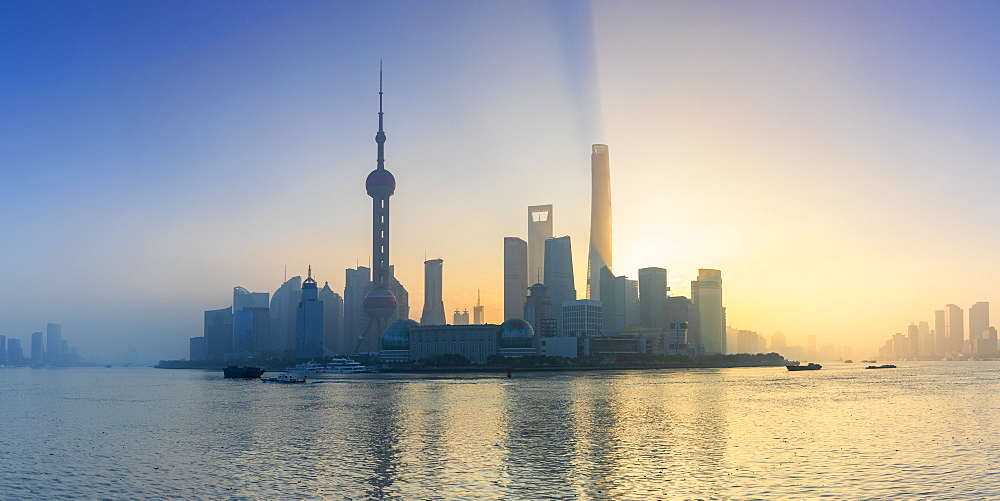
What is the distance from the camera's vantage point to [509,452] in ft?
223

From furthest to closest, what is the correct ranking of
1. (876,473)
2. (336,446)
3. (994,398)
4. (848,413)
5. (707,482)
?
(994,398), (848,413), (336,446), (876,473), (707,482)

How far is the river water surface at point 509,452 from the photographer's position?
172ft

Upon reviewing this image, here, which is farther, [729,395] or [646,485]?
[729,395]

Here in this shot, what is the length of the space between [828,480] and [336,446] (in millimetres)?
42611

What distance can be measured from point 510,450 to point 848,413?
2421 inches

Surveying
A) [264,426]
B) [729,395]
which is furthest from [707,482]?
[729,395]

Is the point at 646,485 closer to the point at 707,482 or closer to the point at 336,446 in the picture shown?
the point at 707,482

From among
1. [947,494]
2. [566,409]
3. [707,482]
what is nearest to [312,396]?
[566,409]

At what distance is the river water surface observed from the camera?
52312 millimetres

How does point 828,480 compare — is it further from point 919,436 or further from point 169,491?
point 169,491

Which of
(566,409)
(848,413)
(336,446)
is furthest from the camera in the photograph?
(566,409)

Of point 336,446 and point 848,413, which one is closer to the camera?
point 336,446

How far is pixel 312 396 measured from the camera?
158875mm

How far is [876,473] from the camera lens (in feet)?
188
